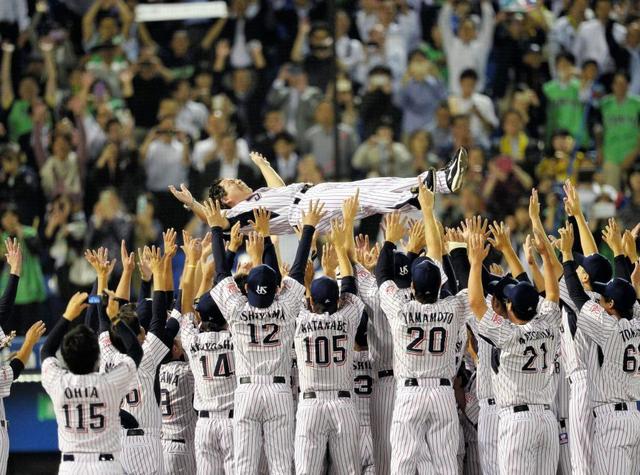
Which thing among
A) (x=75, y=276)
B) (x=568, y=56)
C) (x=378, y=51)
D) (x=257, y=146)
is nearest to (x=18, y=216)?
(x=75, y=276)

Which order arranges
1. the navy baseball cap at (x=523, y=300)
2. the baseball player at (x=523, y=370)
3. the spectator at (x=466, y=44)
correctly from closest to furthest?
the navy baseball cap at (x=523, y=300), the baseball player at (x=523, y=370), the spectator at (x=466, y=44)

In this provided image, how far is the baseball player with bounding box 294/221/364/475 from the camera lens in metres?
9.60

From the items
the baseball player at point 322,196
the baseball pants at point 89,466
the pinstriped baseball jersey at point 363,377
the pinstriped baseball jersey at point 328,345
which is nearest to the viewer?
the baseball pants at point 89,466

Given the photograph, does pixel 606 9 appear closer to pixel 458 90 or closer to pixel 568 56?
pixel 568 56

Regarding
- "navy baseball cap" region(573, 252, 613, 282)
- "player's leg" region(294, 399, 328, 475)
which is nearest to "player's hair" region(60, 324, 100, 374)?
"player's leg" region(294, 399, 328, 475)

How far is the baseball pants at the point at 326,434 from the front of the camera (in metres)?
9.65

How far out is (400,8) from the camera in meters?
16.9

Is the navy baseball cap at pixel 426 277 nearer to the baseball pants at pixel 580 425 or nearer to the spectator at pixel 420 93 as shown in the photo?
the baseball pants at pixel 580 425

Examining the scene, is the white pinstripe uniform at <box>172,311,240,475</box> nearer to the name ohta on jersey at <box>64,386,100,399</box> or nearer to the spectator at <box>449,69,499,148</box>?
the name ohta on jersey at <box>64,386,100,399</box>

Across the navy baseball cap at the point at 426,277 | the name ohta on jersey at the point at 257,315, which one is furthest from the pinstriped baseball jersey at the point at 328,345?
the navy baseball cap at the point at 426,277

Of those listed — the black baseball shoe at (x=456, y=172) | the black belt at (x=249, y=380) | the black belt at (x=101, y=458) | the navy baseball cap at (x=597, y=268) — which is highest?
the black baseball shoe at (x=456, y=172)

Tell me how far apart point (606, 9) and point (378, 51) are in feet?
10.1

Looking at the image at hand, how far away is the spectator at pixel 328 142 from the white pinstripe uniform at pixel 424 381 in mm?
6428

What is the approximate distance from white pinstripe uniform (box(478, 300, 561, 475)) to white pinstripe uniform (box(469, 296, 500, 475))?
0.32m
